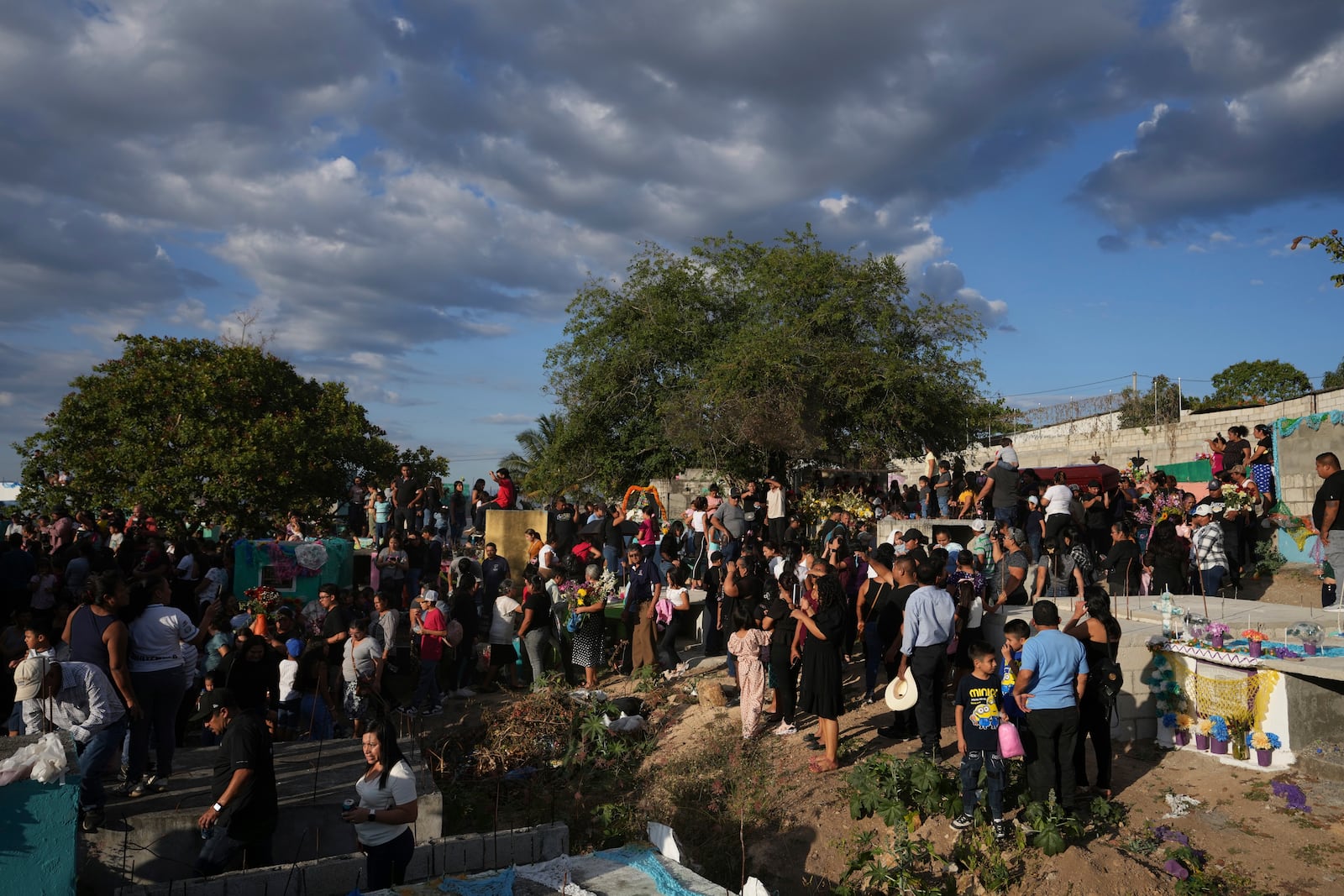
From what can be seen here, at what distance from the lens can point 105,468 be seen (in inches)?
820

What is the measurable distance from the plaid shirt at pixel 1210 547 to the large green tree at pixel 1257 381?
41062 mm

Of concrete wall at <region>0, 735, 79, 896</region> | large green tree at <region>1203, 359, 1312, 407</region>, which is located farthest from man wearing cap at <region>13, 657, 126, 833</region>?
large green tree at <region>1203, 359, 1312, 407</region>

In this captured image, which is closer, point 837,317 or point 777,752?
point 777,752

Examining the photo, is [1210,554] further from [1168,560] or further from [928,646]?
[928,646]

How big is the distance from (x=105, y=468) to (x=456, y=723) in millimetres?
14704

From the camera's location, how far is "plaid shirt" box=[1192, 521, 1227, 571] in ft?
36.3

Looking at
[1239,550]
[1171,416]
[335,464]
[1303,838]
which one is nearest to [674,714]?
[1303,838]

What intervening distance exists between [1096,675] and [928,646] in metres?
1.27

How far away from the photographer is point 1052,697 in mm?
6504

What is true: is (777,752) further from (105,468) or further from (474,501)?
(105,468)

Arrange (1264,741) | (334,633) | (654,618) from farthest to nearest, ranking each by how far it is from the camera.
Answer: (654,618), (334,633), (1264,741)

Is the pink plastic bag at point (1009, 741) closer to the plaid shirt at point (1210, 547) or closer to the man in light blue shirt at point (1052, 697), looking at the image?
the man in light blue shirt at point (1052, 697)

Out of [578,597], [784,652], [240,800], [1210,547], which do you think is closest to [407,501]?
[578,597]

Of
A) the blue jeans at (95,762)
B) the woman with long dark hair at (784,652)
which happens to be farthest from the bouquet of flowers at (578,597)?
the blue jeans at (95,762)
